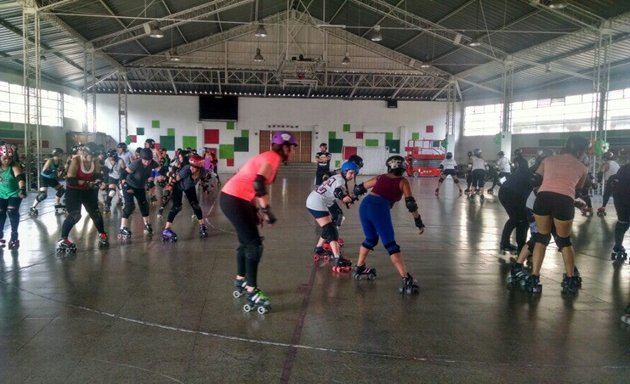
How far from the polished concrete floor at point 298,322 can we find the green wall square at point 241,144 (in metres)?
27.4

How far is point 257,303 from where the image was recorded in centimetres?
491

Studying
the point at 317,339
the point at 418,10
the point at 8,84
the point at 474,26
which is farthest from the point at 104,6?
the point at 317,339

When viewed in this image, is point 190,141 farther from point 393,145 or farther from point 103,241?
point 103,241

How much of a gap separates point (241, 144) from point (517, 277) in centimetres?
3059

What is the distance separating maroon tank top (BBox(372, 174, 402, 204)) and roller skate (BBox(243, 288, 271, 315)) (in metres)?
1.78

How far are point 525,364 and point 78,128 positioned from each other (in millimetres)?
32573

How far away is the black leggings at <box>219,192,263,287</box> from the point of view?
4863 millimetres

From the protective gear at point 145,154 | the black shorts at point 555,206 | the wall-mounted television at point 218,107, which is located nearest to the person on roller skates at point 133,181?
the protective gear at point 145,154

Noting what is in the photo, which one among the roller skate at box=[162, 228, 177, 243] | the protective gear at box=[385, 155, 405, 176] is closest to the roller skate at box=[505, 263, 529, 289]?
the protective gear at box=[385, 155, 405, 176]

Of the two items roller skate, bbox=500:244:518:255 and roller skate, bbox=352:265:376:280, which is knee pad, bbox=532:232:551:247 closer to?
roller skate, bbox=352:265:376:280

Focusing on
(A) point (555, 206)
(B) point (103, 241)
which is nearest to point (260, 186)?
(A) point (555, 206)

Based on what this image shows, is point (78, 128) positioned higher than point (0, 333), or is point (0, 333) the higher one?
point (78, 128)

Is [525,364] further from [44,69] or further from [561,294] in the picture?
[44,69]

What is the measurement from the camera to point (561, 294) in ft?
18.7
